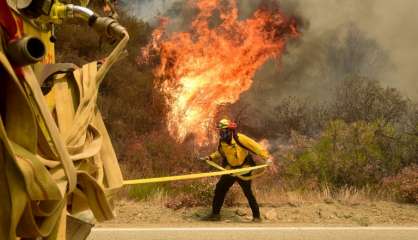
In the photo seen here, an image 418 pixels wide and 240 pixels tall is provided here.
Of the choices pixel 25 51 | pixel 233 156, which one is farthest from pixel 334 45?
pixel 25 51

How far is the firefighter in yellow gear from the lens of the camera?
36.8 ft

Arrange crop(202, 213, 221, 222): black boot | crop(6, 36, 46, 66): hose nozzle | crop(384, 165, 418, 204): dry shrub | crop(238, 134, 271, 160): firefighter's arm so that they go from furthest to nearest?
1. crop(384, 165, 418, 204): dry shrub
2. crop(202, 213, 221, 222): black boot
3. crop(238, 134, 271, 160): firefighter's arm
4. crop(6, 36, 46, 66): hose nozzle

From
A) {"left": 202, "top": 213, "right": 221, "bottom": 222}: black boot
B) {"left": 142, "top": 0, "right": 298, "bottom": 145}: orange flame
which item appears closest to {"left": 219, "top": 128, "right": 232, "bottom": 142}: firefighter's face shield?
{"left": 202, "top": 213, "right": 221, "bottom": 222}: black boot

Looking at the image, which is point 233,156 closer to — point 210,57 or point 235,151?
point 235,151

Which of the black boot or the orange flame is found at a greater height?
the orange flame

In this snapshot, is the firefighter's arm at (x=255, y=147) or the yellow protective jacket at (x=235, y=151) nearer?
the firefighter's arm at (x=255, y=147)

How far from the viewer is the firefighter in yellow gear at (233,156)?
441 inches

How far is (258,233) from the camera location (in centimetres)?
912

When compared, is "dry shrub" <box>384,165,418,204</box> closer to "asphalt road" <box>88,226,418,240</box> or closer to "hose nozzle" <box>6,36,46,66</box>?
"asphalt road" <box>88,226,418,240</box>

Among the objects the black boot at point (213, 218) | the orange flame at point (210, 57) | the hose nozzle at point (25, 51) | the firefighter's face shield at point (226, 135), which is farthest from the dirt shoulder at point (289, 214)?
the orange flame at point (210, 57)

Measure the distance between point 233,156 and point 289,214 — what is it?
1.42 metres

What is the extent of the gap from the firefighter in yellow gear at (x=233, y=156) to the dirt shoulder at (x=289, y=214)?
29 centimetres

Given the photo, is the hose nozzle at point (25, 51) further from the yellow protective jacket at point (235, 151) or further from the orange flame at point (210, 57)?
the orange flame at point (210, 57)

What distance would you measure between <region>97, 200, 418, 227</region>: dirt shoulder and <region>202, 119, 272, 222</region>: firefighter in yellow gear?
0.29 meters
